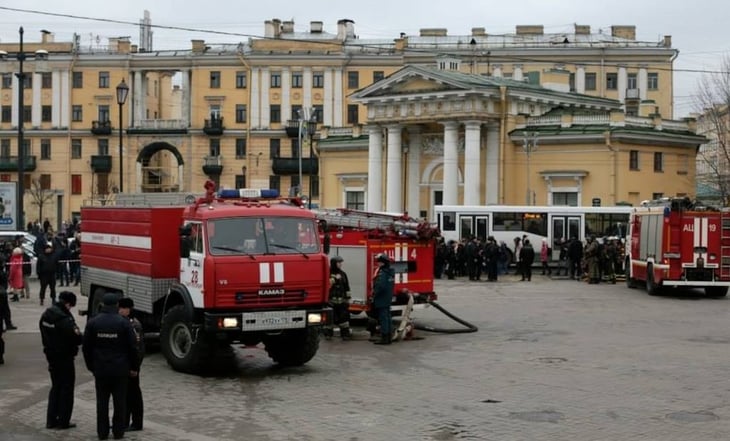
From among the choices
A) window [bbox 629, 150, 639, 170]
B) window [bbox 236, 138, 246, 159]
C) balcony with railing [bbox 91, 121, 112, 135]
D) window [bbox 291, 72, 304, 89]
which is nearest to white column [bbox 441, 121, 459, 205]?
window [bbox 629, 150, 639, 170]

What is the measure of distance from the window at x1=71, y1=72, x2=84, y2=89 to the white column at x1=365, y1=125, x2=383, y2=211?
33.1 metres

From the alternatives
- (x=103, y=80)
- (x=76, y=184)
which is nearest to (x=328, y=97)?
(x=103, y=80)

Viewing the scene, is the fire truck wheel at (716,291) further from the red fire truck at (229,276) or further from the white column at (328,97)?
the white column at (328,97)

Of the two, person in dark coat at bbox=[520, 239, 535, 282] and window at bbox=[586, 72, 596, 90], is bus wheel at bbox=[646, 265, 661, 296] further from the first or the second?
window at bbox=[586, 72, 596, 90]

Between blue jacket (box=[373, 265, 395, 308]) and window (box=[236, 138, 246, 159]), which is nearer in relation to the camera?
blue jacket (box=[373, 265, 395, 308])

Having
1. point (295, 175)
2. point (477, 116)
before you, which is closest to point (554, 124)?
point (477, 116)

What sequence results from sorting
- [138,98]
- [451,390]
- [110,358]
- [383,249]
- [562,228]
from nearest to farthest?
[110,358]
[451,390]
[383,249]
[562,228]
[138,98]

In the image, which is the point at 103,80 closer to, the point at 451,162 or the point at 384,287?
the point at 451,162

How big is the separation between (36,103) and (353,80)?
26.0m

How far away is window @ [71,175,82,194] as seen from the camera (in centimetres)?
8962

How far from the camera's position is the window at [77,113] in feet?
292

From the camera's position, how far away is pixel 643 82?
85.6 meters

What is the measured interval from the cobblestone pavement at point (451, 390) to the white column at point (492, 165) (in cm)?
3684

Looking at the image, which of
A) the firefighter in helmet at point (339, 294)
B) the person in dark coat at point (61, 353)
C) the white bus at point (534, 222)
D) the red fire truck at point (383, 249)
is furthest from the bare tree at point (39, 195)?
the person in dark coat at point (61, 353)
